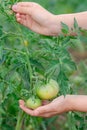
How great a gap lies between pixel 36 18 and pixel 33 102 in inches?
16.8

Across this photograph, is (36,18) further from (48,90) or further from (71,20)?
(48,90)

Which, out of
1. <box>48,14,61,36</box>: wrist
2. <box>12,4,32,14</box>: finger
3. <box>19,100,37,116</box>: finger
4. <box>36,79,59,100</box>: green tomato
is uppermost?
<box>12,4,32,14</box>: finger

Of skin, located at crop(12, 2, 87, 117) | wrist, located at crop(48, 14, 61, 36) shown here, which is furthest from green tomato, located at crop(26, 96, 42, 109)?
wrist, located at crop(48, 14, 61, 36)

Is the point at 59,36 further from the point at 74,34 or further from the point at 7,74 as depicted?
the point at 7,74

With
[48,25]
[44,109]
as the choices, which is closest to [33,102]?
[44,109]

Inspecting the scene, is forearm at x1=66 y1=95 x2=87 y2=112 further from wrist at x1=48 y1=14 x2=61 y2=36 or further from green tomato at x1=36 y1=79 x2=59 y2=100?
wrist at x1=48 y1=14 x2=61 y2=36

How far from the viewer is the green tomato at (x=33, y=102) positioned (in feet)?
7.48

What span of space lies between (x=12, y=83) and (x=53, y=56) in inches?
12.3

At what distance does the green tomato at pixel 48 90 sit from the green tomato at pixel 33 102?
0.09 feet

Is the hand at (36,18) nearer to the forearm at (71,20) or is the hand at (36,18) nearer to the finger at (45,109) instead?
the forearm at (71,20)

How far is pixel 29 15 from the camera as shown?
8.15 ft

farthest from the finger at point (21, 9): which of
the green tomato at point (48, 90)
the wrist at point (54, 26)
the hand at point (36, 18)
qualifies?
the green tomato at point (48, 90)

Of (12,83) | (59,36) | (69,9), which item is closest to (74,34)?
(59,36)

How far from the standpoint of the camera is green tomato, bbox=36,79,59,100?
2.21 meters
